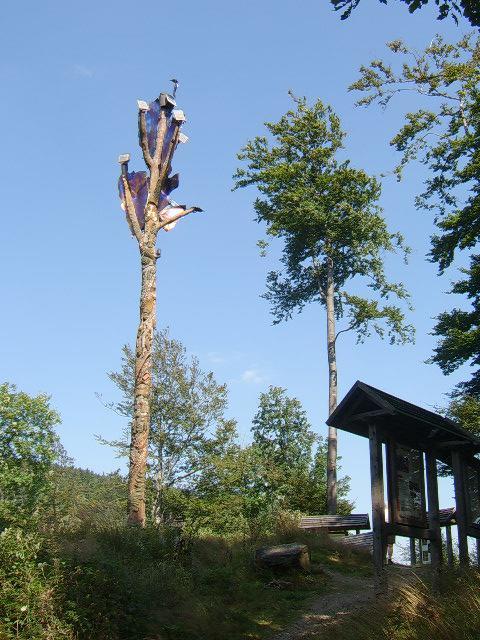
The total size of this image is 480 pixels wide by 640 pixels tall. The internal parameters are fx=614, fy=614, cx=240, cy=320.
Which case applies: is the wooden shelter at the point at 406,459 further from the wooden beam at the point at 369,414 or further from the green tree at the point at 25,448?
the green tree at the point at 25,448

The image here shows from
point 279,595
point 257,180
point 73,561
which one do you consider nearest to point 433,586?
point 279,595

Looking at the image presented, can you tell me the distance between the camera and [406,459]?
11.8 m

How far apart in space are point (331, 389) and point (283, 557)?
13104 millimetres

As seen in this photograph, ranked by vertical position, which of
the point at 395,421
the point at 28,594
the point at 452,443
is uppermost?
the point at 395,421

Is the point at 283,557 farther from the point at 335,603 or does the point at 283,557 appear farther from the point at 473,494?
the point at 473,494

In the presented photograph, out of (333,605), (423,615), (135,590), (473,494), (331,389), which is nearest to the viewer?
(423,615)

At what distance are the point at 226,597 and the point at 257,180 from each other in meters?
22.0

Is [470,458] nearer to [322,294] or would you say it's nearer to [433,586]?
[433,586]

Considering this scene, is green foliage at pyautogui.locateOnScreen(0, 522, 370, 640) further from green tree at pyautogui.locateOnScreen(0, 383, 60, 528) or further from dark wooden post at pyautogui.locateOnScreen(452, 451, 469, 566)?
green tree at pyautogui.locateOnScreen(0, 383, 60, 528)

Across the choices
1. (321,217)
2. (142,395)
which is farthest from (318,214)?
(142,395)

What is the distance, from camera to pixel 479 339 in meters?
20.3

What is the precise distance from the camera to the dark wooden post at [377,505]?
1049cm

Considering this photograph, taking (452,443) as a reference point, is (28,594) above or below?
below

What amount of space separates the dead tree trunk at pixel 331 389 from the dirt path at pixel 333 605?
9682mm
